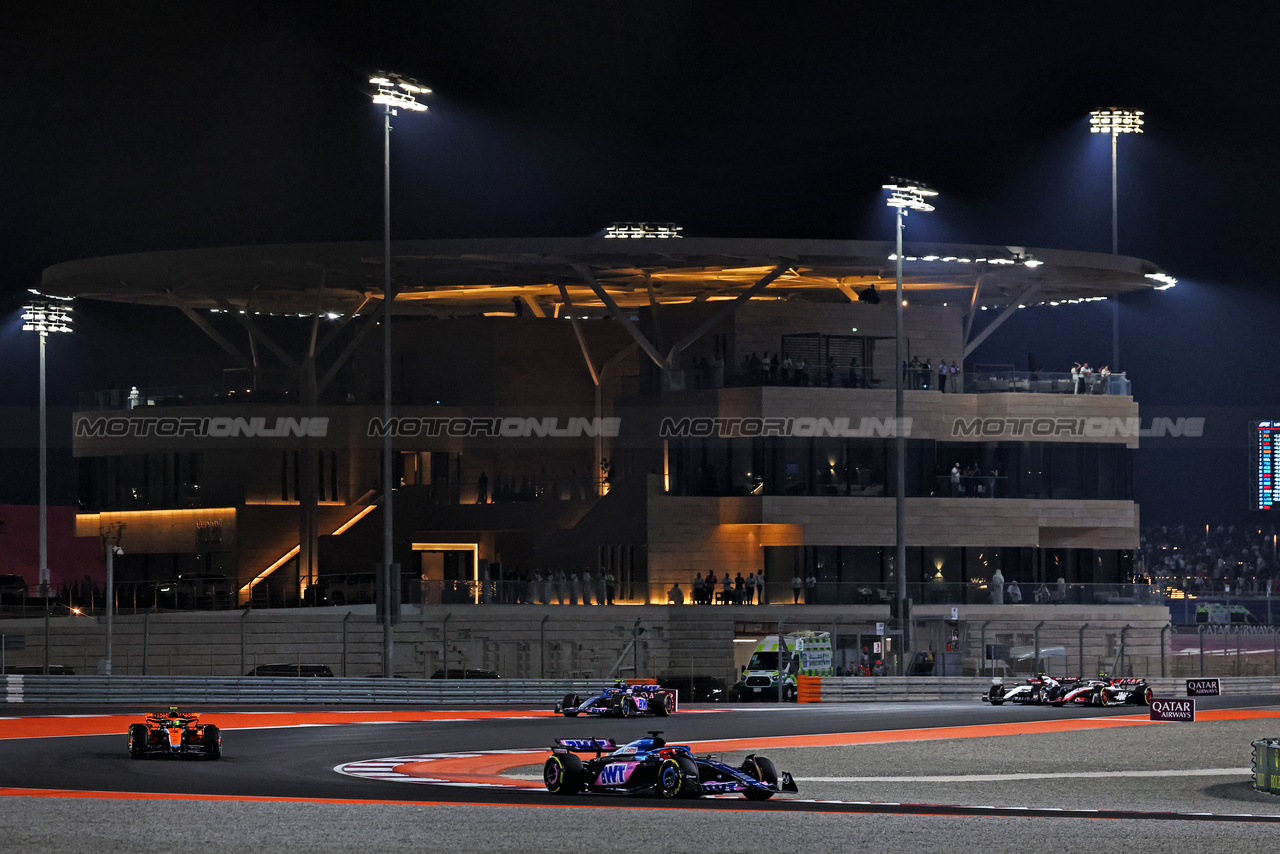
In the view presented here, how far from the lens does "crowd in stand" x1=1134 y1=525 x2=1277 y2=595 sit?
326 feet

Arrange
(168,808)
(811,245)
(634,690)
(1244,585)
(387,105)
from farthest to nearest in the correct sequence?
(1244,585), (811,245), (387,105), (634,690), (168,808)

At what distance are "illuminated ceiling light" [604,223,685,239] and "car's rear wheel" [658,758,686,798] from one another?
48.8 meters

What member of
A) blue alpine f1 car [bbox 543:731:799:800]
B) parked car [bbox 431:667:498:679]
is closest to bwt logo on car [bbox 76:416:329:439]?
parked car [bbox 431:667:498:679]

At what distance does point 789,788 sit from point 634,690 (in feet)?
53.4

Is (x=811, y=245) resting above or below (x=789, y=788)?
above

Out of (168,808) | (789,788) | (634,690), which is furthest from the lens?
(634,690)

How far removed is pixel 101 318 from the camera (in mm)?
89750

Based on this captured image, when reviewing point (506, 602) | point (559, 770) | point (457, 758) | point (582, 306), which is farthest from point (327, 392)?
point (559, 770)

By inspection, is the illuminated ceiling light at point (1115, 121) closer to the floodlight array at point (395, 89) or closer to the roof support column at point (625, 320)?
the roof support column at point (625, 320)

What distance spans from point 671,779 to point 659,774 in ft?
0.66

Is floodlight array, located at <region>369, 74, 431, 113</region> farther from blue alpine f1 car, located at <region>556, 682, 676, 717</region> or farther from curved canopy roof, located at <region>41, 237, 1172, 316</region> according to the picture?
blue alpine f1 car, located at <region>556, 682, 676, 717</region>

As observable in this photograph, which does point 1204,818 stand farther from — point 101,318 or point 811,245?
point 101,318

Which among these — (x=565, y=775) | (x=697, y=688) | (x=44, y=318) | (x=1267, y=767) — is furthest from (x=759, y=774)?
(x=44, y=318)

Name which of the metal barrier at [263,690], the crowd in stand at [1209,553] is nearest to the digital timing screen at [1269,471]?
the crowd in stand at [1209,553]
